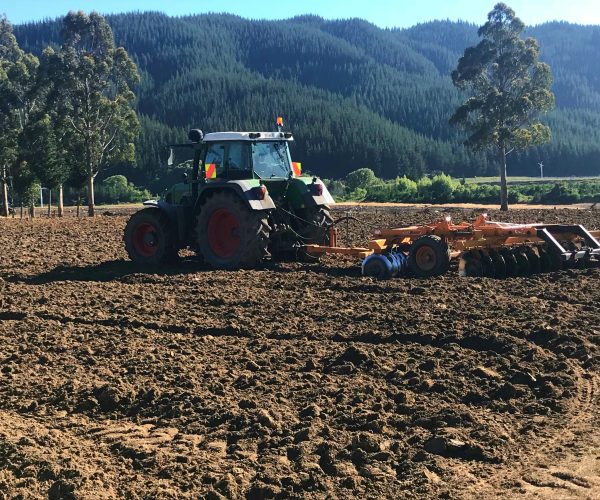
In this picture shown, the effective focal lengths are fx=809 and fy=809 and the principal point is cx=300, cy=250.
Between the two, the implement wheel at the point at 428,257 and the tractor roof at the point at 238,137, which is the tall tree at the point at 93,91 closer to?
the tractor roof at the point at 238,137

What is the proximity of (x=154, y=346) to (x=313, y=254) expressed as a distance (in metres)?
5.78

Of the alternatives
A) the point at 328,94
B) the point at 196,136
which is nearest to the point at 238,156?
the point at 196,136

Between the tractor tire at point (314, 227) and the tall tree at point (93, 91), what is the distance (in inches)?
1030

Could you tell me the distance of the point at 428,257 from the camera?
1138 centimetres

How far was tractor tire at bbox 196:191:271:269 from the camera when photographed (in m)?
12.2

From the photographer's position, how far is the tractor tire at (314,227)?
13.1 meters

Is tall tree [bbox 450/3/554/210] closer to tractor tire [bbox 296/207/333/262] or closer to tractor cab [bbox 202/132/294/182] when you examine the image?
tractor tire [bbox 296/207/333/262]

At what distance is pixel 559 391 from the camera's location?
19.5 ft

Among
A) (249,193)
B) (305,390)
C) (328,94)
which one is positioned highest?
(328,94)

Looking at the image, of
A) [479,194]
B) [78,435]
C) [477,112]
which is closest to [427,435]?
[78,435]

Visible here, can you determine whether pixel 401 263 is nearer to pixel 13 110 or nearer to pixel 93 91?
pixel 93 91

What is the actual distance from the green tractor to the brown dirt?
1753 mm

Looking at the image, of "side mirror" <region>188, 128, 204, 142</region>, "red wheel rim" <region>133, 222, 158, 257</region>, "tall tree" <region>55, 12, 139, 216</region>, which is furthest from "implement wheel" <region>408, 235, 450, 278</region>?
"tall tree" <region>55, 12, 139, 216</region>

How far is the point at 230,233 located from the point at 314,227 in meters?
1.41
